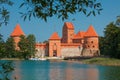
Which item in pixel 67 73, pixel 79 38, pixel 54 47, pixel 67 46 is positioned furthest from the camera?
pixel 79 38

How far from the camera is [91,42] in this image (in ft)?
305

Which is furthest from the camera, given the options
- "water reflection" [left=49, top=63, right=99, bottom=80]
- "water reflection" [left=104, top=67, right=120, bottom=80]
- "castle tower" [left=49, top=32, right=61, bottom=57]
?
"castle tower" [left=49, top=32, right=61, bottom=57]

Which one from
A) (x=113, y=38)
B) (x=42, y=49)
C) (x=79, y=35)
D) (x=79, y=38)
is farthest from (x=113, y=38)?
(x=79, y=35)

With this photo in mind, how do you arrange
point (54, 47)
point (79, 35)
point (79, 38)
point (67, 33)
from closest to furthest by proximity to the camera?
point (54, 47) < point (79, 38) < point (67, 33) < point (79, 35)

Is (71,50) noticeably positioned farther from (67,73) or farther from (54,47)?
(67,73)

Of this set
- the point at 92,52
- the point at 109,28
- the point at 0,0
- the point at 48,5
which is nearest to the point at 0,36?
the point at 0,0

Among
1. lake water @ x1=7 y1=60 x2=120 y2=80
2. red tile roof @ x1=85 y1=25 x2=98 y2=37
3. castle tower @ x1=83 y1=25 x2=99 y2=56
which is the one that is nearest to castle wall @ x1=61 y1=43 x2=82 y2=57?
castle tower @ x1=83 y1=25 x2=99 y2=56

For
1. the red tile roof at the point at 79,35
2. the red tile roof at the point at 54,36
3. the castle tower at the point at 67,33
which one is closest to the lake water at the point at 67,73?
the red tile roof at the point at 54,36

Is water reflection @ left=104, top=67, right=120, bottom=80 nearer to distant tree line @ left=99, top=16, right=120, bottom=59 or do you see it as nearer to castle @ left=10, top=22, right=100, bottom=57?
distant tree line @ left=99, top=16, right=120, bottom=59

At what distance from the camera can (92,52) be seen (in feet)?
304

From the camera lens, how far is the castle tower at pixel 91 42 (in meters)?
91.7

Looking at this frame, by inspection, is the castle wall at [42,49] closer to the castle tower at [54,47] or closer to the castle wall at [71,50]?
the castle tower at [54,47]

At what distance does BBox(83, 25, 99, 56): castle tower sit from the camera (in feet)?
301

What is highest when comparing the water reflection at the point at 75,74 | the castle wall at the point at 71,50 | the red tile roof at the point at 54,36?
the red tile roof at the point at 54,36
